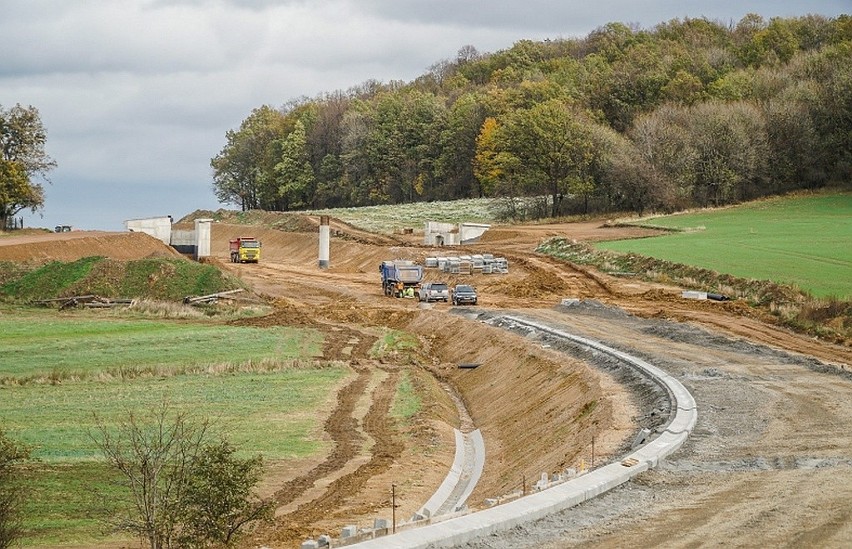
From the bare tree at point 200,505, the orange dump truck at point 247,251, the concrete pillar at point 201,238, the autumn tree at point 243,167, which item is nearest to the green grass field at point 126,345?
the bare tree at point 200,505

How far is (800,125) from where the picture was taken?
121375 millimetres

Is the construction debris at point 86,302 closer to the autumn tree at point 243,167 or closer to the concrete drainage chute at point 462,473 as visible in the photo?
the concrete drainage chute at point 462,473

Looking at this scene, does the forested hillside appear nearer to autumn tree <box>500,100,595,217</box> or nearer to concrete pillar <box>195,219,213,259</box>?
autumn tree <box>500,100,595,217</box>

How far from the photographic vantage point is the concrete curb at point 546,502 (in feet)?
53.5

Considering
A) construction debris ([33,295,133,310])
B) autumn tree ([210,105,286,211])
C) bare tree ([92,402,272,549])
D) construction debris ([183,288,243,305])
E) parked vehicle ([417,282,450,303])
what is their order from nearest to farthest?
bare tree ([92,402,272,549]), construction debris ([33,295,133,310]), construction debris ([183,288,243,305]), parked vehicle ([417,282,450,303]), autumn tree ([210,105,286,211])

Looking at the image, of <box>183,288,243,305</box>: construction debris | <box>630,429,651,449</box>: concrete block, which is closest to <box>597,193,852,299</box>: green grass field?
<box>183,288,243,305</box>: construction debris

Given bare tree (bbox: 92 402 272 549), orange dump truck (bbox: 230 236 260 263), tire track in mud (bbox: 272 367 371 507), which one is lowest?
tire track in mud (bbox: 272 367 371 507)

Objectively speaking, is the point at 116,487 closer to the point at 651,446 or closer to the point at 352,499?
the point at 352,499

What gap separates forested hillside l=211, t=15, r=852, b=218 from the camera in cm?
11700

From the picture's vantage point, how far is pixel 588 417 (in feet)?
106

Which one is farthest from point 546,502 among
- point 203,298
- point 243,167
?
→ point 243,167

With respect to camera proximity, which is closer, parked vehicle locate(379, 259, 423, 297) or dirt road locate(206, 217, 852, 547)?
dirt road locate(206, 217, 852, 547)

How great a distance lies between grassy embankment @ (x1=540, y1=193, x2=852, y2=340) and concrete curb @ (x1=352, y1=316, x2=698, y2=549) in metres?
25.3

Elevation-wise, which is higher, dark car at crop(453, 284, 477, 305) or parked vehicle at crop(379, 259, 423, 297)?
parked vehicle at crop(379, 259, 423, 297)
